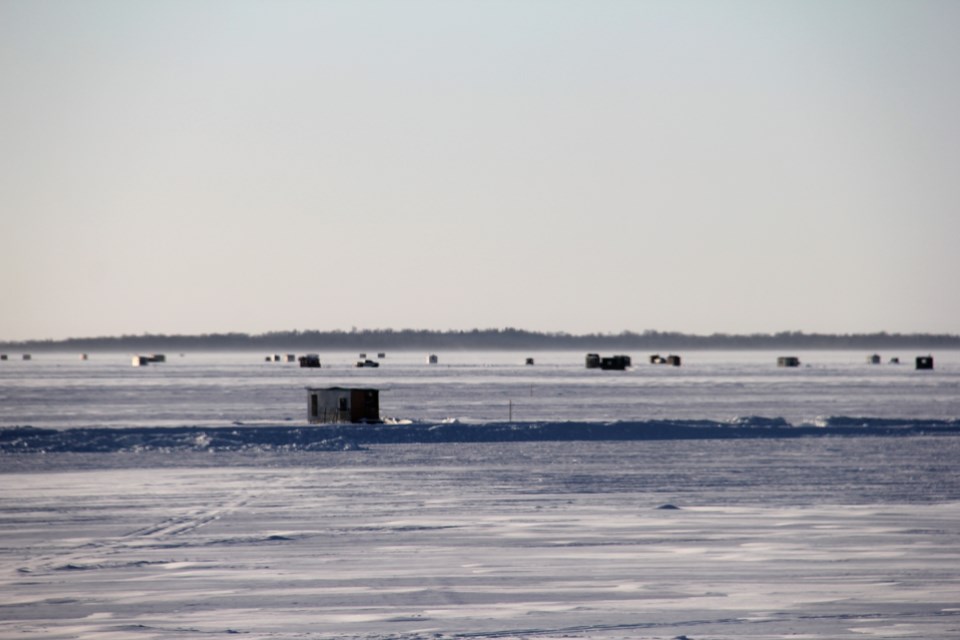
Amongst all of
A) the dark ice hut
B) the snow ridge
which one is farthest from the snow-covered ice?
the dark ice hut

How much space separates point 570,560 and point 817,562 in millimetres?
3397

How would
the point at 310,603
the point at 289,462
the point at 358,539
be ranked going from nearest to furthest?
the point at 310,603 → the point at 358,539 → the point at 289,462

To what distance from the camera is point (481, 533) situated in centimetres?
2002

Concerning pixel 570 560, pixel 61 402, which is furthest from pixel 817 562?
pixel 61 402

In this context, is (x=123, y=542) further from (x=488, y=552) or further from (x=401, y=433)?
(x=401, y=433)

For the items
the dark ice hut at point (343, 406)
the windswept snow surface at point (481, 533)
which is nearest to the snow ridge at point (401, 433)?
the windswept snow surface at point (481, 533)

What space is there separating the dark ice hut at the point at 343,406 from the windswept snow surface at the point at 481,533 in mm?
5483

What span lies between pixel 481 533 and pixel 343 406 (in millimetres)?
32186

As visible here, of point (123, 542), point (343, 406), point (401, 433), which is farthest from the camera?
point (343, 406)

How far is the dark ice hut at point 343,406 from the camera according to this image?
51312mm

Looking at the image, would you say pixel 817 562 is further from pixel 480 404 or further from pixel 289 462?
pixel 480 404

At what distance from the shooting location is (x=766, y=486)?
1068 inches

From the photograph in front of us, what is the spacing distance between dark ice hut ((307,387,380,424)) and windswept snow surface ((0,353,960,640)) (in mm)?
5483

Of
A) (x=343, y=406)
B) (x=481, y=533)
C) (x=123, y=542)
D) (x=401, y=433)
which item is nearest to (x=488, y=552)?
(x=481, y=533)
